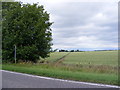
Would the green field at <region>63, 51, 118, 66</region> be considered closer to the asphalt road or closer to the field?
the field

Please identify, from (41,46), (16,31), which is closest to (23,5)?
(16,31)

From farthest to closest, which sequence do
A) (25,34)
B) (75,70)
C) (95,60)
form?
1. (95,60)
2. (25,34)
3. (75,70)

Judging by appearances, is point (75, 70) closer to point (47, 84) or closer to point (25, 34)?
point (47, 84)

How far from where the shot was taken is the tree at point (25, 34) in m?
18.9

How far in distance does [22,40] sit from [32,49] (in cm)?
144

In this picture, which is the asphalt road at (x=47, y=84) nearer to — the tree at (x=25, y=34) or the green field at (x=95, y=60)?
the green field at (x=95, y=60)

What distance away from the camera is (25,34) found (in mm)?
19109

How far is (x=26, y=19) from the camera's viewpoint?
19250 millimetres

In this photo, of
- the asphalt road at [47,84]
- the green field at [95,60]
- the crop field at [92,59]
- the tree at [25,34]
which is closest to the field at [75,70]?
the asphalt road at [47,84]

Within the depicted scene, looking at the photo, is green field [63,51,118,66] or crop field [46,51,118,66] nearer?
crop field [46,51,118,66]

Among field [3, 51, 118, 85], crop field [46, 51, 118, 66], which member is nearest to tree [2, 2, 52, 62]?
crop field [46, 51, 118, 66]

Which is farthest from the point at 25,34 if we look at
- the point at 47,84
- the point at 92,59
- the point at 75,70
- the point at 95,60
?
the point at 47,84

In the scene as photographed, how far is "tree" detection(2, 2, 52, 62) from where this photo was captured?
18.9 meters

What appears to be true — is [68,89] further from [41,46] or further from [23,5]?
[23,5]
